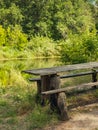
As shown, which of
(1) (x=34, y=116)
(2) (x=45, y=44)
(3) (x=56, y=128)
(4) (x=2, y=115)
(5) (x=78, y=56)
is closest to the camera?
(3) (x=56, y=128)

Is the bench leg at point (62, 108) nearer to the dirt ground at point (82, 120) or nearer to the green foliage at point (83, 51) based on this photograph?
the dirt ground at point (82, 120)

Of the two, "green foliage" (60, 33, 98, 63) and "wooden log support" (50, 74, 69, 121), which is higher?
"green foliage" (60, 33, 98, 63)

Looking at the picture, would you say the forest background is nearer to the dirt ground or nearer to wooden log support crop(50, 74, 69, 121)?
the dirt ground

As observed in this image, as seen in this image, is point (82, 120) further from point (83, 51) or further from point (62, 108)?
point (83, 51)

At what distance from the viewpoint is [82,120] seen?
5.09m

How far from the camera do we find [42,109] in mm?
5516

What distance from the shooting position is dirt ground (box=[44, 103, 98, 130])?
15.6 ft

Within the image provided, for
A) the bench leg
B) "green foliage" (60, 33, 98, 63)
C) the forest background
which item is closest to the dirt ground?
the bench leg

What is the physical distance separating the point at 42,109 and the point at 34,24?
1560 inches

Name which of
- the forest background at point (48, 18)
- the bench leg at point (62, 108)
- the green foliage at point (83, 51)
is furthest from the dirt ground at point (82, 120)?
the forest background at point (48, 18)

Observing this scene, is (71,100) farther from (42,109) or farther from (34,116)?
(34,116)

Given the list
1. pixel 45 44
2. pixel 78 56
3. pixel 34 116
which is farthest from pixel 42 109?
pixel 45 44

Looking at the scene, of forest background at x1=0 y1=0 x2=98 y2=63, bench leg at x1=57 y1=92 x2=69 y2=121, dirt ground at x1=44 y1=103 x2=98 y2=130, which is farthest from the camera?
forest background at x1=0 y1=0 x2=98 y2=63

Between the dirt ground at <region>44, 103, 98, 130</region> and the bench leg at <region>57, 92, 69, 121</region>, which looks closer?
the dirt ground at <region>44, 103, 98, 130</region>
